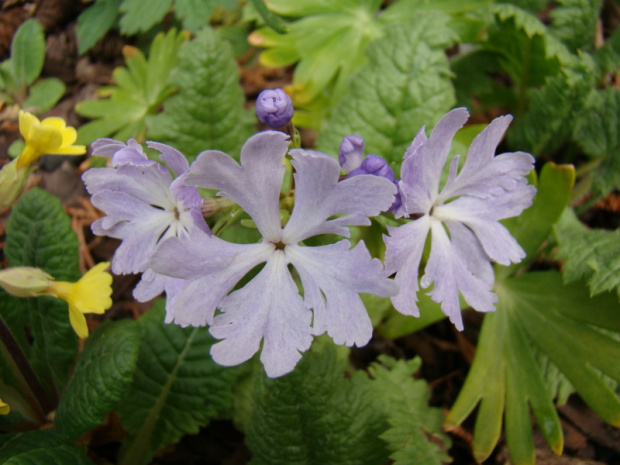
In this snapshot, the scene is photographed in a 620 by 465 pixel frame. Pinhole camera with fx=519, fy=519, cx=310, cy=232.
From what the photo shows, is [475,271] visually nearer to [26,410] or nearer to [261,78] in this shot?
[26,410]

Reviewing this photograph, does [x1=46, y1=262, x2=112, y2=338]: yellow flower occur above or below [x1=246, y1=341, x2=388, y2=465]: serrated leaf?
above

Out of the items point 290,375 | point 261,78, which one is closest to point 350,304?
point 290,375

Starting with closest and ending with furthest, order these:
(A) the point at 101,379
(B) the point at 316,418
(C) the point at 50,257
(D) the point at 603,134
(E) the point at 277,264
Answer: (E) the point at 277,264, (A) the point at 101,379, (B) the point at 316,418, (C) the point at 50,257, (D) the point at 603,134

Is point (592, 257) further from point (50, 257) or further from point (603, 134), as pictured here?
point (50, 257)

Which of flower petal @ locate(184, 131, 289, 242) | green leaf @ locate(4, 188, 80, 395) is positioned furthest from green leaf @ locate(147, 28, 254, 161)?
flower petal @ locate(184, 131, 289, 242)

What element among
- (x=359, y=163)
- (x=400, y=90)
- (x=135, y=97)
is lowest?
(x=135, y=97)

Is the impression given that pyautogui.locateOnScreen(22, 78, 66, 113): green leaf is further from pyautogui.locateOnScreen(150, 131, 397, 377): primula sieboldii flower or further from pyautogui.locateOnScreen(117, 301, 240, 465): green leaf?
pyautogui.locateOnScreen(150, 131, 397, 377): primula sieboldii flower

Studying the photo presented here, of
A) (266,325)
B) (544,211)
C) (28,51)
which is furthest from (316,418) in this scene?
(28,51)

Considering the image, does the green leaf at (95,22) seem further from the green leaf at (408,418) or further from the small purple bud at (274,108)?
the green leaf at (408,418)
